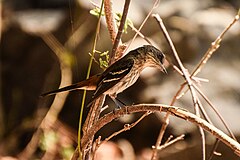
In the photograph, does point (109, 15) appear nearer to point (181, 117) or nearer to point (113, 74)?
point (113, 74)

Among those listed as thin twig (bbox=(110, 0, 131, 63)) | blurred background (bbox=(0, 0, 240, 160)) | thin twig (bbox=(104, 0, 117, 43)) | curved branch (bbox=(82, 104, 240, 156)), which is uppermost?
blurred background (bbox=(0, 0, 240, 160))

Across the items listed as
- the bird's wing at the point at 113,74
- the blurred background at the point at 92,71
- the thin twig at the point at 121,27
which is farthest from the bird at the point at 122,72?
the blurred background at the point at 92,71

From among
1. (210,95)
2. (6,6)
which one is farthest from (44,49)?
(210,95)

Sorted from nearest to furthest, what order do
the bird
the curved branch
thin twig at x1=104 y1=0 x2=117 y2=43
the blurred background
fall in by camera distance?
the curved branch, thin twig at x1=104 y1=0 x2=117 y2=43, the bird, the blurred background

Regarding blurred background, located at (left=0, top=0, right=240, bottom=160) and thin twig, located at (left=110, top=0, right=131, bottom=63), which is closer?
thin twig, located at (left=110, top=0, right=131, bottom=63)

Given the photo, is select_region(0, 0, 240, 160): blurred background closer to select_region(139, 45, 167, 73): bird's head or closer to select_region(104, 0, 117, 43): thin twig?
select_region(139, 45, 167, 73): bird's head

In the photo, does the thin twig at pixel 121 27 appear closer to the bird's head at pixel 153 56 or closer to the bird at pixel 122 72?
the bird at pixel 122 72

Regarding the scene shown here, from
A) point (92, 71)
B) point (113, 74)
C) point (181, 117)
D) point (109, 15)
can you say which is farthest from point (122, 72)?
point (92, 71)

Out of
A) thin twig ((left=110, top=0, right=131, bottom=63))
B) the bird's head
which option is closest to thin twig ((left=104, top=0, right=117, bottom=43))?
thin twig ((left=110, top=0, right=131, bottom=63))
